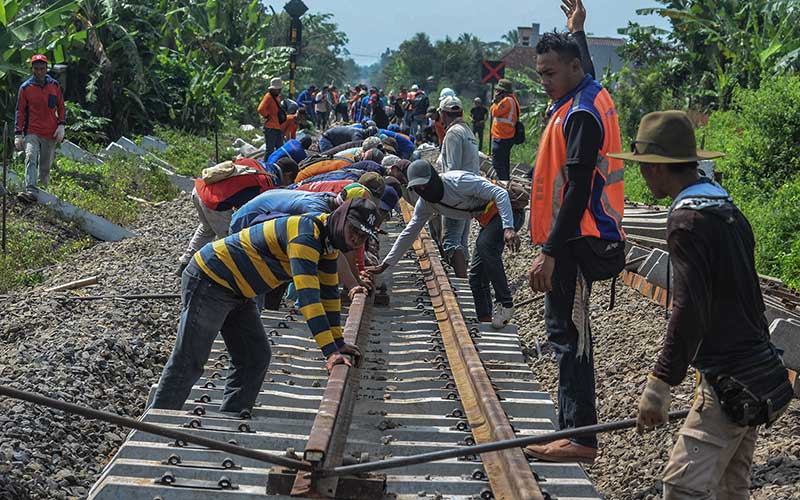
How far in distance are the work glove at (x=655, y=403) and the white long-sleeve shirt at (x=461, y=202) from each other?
441 centimetres

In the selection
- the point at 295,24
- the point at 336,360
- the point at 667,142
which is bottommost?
the point at 336,360

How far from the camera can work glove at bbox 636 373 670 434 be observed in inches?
144

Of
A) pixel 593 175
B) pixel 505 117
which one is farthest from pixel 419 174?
pixel 505 117

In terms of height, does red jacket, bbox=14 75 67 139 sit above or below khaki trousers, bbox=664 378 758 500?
below

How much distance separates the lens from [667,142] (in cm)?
387

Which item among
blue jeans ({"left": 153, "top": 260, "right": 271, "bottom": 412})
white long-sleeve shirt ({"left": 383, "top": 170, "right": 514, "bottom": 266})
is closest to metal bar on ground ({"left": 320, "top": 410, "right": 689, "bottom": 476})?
blue jeans ({"left": 153, "top": 260, "right": 271, "bottom": 412})

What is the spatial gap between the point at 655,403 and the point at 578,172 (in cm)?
161

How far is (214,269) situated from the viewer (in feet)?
18.9

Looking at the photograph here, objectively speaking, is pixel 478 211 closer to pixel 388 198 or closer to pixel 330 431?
pixel 388 198

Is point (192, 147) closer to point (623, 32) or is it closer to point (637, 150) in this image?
point (623, 32)

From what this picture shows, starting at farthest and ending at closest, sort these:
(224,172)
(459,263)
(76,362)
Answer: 1. (459,263)
2. (224,172)
3. (76,362)

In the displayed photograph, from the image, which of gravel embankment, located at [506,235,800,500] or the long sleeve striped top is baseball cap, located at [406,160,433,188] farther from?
the long sleeve striped top

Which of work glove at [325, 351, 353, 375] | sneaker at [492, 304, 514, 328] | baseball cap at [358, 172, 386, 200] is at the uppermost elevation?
baseball cap at [358, 172, 386, 200]

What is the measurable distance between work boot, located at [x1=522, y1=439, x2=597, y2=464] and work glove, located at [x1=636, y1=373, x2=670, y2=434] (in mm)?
1434
